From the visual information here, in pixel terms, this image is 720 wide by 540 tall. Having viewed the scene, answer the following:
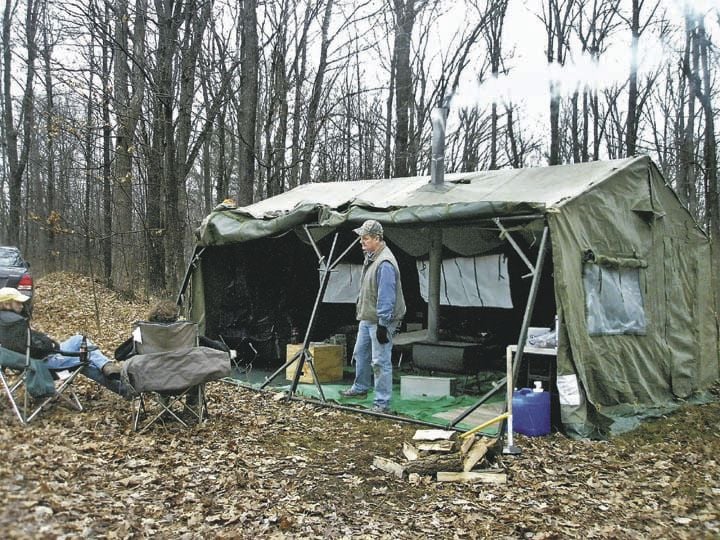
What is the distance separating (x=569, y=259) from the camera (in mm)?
5898

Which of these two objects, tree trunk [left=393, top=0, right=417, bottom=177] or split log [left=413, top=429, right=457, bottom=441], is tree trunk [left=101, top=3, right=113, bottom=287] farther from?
split log [left=413, top=429, right=457, bottom=441]

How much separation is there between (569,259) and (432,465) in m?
2.41

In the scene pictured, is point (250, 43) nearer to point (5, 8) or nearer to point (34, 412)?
point (34, 412)

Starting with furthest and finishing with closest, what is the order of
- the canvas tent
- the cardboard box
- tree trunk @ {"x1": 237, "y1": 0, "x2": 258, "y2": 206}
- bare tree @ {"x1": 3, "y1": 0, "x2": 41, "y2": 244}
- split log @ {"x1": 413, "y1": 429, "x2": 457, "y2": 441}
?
bare tree @ {"x1": 3, "y1": 0, "x2": 41, "y2": 244}
tree trunk @ {"x1": 237, "y1": 0, "x2": 258, "y2": 206}
the cardboard box
the canvas tent
split log @ {"x1": 413, "y1": 429, "x2": 457, "y2": 441}

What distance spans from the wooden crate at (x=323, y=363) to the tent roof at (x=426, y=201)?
143 cm

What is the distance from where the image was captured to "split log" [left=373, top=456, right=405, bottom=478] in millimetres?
4469

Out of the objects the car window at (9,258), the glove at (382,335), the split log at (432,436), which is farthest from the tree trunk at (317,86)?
the split log at (432,436)

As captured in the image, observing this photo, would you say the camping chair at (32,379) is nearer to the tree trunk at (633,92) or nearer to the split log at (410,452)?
the split log at (410,452)

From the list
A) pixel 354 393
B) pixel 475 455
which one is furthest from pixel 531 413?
pixel 354 393

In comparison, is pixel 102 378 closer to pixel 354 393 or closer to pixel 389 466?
pixel 354 393

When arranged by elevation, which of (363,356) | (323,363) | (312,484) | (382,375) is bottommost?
(312,484)

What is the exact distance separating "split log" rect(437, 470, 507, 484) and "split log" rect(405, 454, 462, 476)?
42 millimetres

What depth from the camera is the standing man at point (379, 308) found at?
6148mm

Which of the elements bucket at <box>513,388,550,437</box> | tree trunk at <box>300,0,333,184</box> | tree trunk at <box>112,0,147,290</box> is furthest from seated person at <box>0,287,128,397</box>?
tree trunk at <box>300,0,333,184</box>
